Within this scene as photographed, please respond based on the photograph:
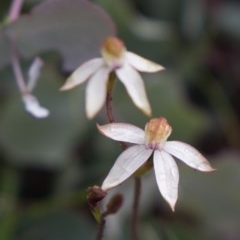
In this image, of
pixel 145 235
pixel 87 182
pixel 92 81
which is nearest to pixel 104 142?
pixel 87 182

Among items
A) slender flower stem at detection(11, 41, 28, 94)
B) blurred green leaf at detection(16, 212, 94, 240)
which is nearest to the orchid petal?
slender flower stem at detection(11, 41, 28, 94)

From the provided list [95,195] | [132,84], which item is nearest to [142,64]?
[132,84]

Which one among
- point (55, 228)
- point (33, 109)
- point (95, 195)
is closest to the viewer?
point (95, 195)

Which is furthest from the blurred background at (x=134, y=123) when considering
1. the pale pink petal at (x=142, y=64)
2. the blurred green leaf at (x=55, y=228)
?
the pale pink petal at (x=142, y=64)

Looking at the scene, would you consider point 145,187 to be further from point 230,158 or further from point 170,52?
point 170,52

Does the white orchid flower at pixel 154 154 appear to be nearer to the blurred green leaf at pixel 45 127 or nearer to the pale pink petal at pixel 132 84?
the pale pink petal at pixel 132 84

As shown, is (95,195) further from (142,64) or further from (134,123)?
(134,123)

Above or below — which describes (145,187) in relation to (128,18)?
below
